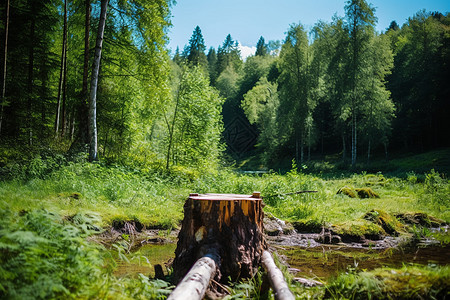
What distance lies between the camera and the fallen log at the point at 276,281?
2095mm

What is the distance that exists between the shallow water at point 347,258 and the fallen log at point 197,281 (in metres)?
1.49

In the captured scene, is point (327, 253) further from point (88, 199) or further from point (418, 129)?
point (418, 129)

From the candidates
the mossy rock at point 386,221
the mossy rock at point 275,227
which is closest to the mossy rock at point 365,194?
the mossy rock at point 386,221

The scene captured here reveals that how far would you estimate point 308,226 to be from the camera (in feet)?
22.3

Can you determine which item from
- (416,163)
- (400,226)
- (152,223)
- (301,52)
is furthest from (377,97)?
(152,223)

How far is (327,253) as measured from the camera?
194 inches

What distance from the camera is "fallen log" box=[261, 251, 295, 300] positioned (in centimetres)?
210

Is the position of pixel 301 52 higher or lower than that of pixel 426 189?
higher

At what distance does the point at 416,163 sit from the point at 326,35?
51.4 ft

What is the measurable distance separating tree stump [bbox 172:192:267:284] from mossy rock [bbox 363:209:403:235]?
4.46 metres

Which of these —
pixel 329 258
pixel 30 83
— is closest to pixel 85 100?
pixel 30 83

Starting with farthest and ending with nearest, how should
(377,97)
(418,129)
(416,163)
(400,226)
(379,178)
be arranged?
(418,129) < (377,97) < (416,163) < (379,178) < (400,226)

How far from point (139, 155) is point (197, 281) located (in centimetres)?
1438

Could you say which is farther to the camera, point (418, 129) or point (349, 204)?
point (418, 129)
